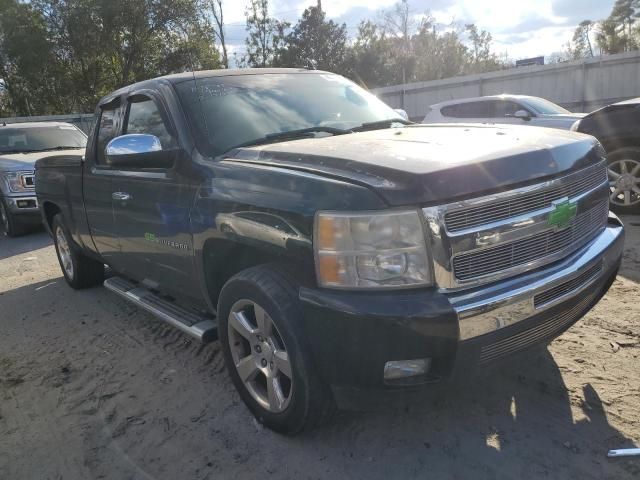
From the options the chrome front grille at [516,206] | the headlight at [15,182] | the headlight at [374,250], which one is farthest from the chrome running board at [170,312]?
the headlight at [15,182]

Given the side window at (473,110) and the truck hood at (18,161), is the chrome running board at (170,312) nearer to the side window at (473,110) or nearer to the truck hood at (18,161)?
the truck hood at (18,161)

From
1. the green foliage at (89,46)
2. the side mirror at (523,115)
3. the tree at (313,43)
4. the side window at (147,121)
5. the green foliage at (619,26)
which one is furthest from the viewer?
the green foliage at (619,26)

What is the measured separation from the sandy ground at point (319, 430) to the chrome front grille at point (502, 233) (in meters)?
0.49

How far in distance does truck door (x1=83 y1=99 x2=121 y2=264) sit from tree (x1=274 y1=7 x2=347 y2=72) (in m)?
34.7

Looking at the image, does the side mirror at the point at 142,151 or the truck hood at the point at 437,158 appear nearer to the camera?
the truck hood at the point at 437,158

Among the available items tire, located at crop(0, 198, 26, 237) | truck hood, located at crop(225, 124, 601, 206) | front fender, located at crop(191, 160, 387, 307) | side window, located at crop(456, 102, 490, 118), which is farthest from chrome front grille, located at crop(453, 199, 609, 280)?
side window, located at crop(456, 102, 490, 118)

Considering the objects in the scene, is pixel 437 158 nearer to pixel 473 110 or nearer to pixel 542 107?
pixel 542 107

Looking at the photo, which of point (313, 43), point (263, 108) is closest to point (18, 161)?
point (263, 108)

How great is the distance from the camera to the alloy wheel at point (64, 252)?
570 cm

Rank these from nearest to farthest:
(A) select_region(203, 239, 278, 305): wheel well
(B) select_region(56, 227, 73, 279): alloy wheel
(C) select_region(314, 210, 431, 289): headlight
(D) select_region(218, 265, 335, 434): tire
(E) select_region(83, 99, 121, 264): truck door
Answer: (C) select_region(314, 210, 431, 289): headlight
(D) select_region(218, 265, 335, 434): tire
(A) select_region(203, 239, 278, 305): wheel well
(E) select_region(83, 99, 121, 264): truck door
(B) select_region(56, 227, 73, 279): alloy wheel

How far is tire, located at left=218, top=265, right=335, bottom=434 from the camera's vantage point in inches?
98.3

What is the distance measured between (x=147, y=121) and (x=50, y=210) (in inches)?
105

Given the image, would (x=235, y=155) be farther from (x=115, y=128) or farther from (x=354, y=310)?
(x=115, y=128)

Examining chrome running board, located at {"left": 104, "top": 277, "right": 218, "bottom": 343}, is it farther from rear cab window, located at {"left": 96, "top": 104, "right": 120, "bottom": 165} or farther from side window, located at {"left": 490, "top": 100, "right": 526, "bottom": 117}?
side window, located at {"left": 490, "top": 100, "right": 526, "bottom": 117}
